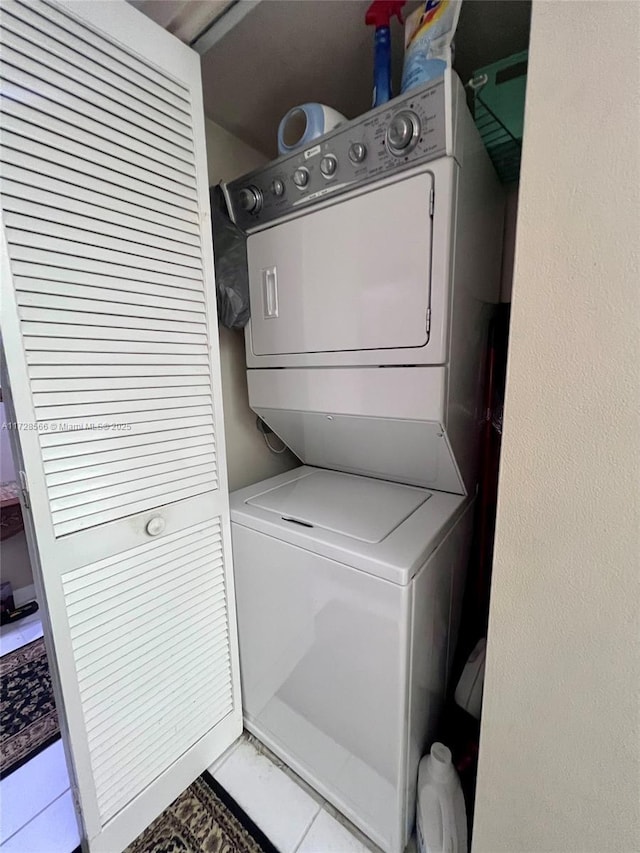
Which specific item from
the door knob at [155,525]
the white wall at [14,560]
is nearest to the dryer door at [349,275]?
the door knob at [155,525]

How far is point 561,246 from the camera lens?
2.33ft

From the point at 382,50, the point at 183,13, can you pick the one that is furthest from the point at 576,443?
the point at 183,13

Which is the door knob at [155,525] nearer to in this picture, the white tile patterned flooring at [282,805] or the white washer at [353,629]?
the white washer at [353,629]

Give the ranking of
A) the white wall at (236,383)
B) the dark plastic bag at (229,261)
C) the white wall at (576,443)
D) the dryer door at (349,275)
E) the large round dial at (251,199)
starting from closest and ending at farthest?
1. the white wall at (576,443)
2. the dryer door at (349,275)
3. the large round dial at (251,199)
4. the dark plastic bag at (229,261)
5. the white wall at (236,383)

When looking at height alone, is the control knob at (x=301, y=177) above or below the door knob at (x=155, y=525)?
above

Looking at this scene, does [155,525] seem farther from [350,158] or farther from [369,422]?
[350,158]

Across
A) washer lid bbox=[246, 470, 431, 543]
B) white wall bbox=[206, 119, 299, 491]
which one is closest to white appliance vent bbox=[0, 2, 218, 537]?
washer lid bbox=[246, 470, 431, 543]

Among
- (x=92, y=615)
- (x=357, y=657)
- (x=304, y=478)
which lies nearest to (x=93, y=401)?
(x=92, y=615)

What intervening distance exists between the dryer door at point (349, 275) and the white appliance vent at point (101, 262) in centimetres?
34

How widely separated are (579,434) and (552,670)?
589 millimetres

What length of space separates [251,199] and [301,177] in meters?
0.29

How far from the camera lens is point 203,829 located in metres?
1.47

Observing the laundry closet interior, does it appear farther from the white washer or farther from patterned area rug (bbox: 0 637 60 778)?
patterned area rug (bbox: 0 637 60 778)

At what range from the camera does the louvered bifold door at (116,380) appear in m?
1.01
